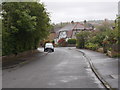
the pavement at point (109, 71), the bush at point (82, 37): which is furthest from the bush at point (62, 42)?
the pavement at point (109, 71)

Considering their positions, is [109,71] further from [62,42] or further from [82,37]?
[62,42]

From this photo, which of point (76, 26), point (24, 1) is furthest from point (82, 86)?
point (76, 26)

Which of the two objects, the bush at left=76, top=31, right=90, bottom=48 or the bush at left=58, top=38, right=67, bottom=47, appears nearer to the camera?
the bush at left=76, top=31, right=90, bottom=48

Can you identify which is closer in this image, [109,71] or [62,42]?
[109,71]

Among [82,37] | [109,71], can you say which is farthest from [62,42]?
[109,71]

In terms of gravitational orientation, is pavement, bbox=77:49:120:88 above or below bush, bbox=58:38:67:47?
below

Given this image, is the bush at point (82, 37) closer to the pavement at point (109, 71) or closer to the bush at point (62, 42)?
the bush at point (62, 42)

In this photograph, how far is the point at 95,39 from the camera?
44938 mm

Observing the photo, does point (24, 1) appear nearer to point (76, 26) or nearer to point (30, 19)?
point (30, 19)

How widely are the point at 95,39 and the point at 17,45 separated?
20006 millimetres

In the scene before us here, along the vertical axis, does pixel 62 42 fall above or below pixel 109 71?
above

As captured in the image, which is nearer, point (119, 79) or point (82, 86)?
point (82, 86)

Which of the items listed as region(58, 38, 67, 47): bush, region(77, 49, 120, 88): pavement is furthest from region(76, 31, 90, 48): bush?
region(77, 49, 120, 88): pavement

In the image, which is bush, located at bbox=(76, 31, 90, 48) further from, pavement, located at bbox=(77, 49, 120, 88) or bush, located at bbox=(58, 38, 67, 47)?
pavement, located at bbox=(77, 49, 120, 88)
